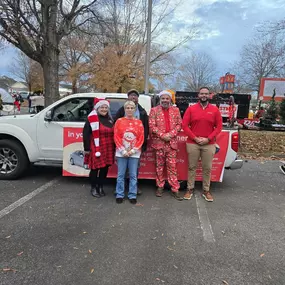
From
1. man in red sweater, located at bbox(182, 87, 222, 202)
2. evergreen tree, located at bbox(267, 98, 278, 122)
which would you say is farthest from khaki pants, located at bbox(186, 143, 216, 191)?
evergreen tree, located at bbox(267, 98, 278, 122)

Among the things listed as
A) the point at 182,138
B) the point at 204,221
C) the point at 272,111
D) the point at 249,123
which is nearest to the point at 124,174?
the point at 182,138

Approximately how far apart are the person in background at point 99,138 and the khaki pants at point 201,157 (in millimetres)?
1305

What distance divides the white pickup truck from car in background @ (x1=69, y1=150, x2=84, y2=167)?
33 cm

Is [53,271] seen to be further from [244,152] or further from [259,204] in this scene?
[244,152]

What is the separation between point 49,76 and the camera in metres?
12.6

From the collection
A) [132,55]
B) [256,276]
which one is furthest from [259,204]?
[132,55]

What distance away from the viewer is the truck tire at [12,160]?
547 centimetres

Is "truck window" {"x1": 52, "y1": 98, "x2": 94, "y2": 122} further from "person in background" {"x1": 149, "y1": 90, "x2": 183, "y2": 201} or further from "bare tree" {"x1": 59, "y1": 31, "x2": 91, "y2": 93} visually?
"bare tree" {"x1": 59, "y1": 31, "x2": 91, "y2": 93}

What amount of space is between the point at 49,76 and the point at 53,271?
11.2 metres

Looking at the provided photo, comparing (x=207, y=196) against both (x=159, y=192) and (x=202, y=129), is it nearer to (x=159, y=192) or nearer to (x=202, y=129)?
(x=159, y=192)

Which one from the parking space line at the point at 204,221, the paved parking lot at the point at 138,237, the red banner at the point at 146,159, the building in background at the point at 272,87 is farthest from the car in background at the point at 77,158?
the building in background at the point at 272,87

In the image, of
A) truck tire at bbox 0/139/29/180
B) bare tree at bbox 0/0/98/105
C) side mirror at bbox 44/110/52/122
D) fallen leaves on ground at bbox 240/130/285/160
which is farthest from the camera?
bare tree at bbox 0/0/98/105

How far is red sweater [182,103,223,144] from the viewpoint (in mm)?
4574

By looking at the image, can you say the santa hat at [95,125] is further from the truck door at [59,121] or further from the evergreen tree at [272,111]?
the evergreen tree at [272,111]
